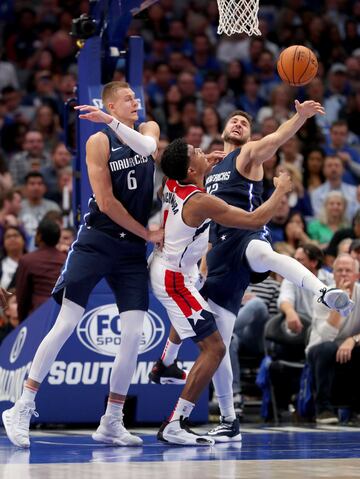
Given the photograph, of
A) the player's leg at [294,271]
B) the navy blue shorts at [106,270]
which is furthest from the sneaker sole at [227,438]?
the player's leg at [294,271]

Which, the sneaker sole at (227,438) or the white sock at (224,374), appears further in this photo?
the white sock at (224,374)

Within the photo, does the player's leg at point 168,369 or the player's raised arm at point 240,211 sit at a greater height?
the player's raised arm at point 240,211

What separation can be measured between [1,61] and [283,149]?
5.44 m

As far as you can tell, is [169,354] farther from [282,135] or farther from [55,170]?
[55,170]

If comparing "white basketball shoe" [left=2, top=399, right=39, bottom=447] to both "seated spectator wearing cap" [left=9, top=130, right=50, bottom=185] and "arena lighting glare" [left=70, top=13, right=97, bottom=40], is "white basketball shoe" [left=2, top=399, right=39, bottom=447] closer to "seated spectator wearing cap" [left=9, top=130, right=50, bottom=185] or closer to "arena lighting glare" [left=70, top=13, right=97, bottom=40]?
"arena lighting glare" [left=70, top=13, right=97, bottom=40]

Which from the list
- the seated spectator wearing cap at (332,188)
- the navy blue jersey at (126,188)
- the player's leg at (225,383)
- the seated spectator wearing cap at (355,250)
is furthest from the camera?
the seated spectator wearing cap at (332,188)

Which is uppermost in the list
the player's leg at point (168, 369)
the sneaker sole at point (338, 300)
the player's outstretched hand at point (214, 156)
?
the player's outstretched hand at point (214, 156)

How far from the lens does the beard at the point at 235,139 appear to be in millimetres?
10547

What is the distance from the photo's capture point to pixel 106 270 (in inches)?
383

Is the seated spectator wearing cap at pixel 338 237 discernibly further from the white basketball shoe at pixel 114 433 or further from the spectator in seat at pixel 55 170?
the white basketball shoe at pixel 114 433

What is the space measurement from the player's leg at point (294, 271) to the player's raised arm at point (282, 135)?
0.73 metres

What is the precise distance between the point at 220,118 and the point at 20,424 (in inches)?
396

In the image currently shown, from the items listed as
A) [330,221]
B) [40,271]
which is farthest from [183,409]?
[330,221]

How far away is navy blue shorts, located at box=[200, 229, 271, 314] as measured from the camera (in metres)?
10.2
